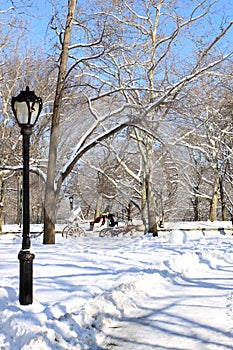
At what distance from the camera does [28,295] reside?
6023 millimetres

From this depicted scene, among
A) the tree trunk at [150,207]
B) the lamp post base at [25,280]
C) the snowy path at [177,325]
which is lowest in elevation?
the snowy path at [177,325]

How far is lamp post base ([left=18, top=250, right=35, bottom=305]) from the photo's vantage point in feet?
19.7

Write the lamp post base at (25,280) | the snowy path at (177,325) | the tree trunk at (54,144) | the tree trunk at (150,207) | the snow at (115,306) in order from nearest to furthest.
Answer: the snow at (115,306), the snowy path at (177,325), the lamp post base at (25,280), the tree trunk at (54,144), the tree trunk at (150,207)

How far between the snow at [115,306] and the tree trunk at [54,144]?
4.20 m

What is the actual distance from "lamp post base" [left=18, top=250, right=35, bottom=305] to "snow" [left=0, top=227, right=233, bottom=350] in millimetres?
149

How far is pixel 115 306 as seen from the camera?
21.9 ft

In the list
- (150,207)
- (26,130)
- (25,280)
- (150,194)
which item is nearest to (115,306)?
(25,280)

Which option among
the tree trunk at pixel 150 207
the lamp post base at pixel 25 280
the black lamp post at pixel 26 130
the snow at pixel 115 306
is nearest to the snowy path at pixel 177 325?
the snow at pixel 115 306

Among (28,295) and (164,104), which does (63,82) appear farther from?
(28,295)

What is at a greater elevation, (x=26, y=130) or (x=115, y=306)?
(x=26, y=130)

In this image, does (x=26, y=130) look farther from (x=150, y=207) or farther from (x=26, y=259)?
(x=150, y=207)

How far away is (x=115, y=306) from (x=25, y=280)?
146cm

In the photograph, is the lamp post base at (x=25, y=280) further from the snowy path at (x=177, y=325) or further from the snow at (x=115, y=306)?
the snowy path at (x=177, y=325)

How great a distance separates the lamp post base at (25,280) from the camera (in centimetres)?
600
